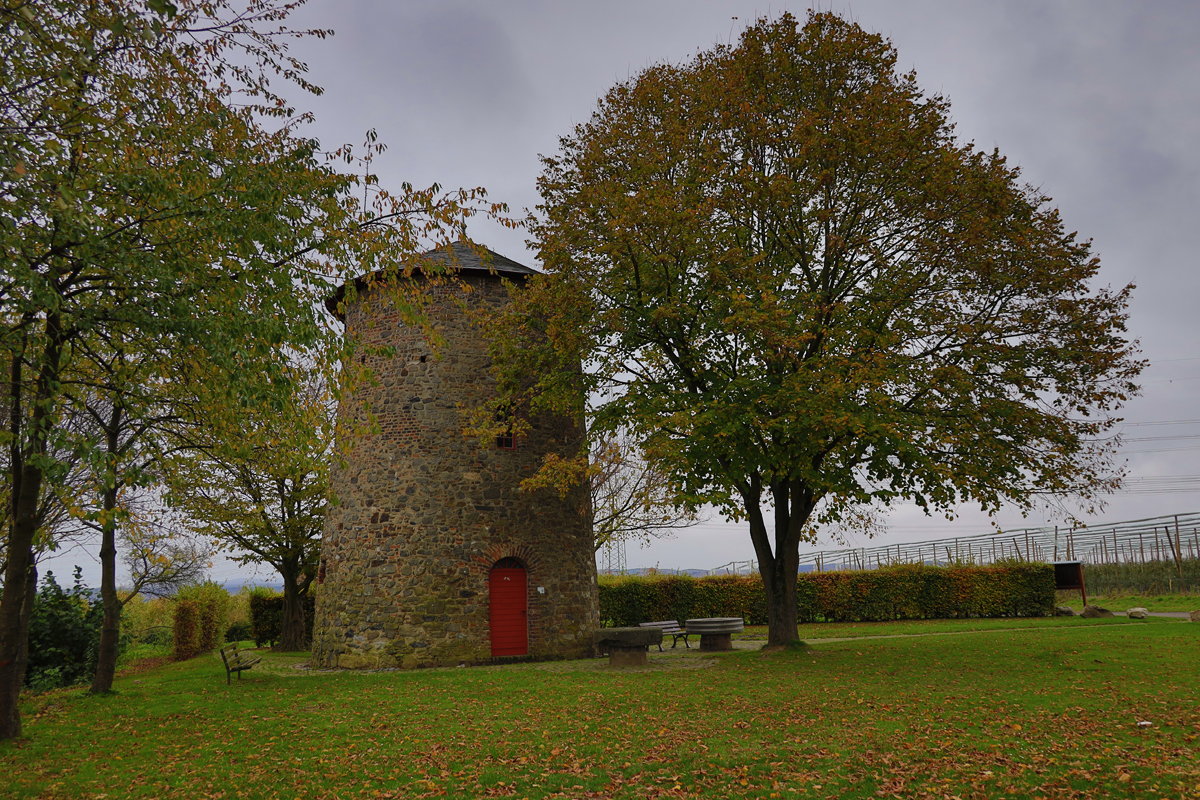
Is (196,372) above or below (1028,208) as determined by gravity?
below

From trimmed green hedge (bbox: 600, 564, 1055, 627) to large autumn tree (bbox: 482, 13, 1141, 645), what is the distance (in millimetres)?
10948

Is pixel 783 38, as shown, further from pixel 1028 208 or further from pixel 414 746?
pixel 414 746

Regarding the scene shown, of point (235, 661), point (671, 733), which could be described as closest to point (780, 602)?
point (671, 733)

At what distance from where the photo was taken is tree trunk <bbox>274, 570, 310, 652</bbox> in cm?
2372

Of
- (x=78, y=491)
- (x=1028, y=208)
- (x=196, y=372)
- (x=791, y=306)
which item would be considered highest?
(x=1028, y=208)

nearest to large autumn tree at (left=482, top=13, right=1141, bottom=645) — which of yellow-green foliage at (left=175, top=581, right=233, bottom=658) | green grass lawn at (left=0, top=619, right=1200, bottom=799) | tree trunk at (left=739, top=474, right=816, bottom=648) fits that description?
tree trunk at (left=739, top=474, right=816, bottom=648)

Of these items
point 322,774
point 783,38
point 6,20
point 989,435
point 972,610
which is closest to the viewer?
point 6,20

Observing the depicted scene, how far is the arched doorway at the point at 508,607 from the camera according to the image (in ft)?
54.3

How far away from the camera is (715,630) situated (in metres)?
16.2

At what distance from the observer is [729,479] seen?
44.5 feet

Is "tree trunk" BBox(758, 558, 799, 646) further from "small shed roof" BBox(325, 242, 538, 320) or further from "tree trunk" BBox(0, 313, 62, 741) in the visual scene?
"tree trunk" BBox(0, 313, 62, 741)

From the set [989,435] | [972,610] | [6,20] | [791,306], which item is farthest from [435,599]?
[972,610]

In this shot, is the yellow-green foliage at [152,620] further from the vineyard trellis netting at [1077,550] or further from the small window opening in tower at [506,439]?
the vineyard trellis netting at [1077,550]

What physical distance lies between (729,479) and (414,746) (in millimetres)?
7626
